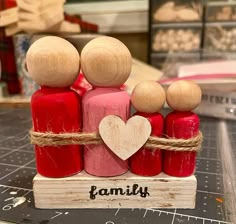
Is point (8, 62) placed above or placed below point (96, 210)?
above

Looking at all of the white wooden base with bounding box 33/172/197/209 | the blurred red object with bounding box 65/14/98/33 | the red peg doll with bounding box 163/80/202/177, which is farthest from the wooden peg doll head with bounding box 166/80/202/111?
the blurred red object with bounding box 65/14/98/33

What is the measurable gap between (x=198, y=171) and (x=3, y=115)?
2.18 feet

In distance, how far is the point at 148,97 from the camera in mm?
378

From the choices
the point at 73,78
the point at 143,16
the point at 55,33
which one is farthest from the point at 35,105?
the point at 143,16

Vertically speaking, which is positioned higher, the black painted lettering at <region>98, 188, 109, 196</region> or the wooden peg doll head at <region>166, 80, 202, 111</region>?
the wooden peg doll head at <region>166, 80, 202, 111</region>

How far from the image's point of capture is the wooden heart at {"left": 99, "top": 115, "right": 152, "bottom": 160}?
0.39 meters

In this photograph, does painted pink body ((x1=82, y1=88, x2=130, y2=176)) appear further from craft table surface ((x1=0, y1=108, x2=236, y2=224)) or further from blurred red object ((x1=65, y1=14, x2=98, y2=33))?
blurred red object ((x1=65, y1=14, x2=98, y2=33))

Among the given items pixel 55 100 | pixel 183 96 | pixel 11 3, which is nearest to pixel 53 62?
pixel 55 100

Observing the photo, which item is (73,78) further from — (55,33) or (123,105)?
(55,33)

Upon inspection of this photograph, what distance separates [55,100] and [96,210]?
0.17 metres

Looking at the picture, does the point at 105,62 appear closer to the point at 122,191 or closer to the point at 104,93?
the point at 104,93

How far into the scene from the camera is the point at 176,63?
113 cm

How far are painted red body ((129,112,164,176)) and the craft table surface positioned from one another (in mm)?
55

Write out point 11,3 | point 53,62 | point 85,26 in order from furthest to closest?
point 85,26, point 11,3, point 53,62
